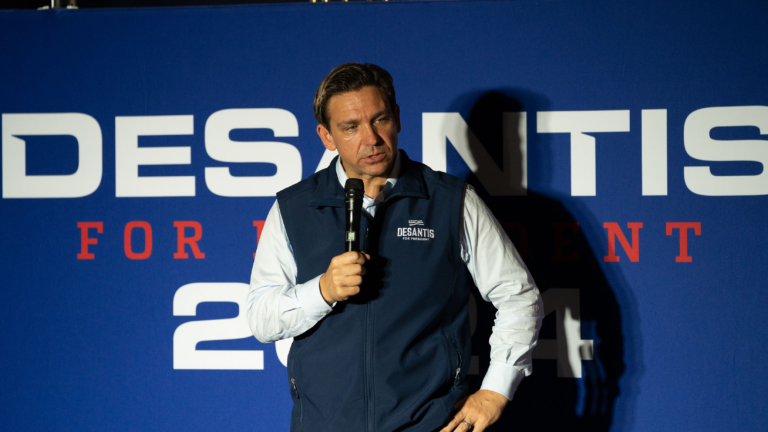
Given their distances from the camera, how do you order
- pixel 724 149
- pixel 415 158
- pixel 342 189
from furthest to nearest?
pixel 415 158
pixel 724 149
pixel 342 189

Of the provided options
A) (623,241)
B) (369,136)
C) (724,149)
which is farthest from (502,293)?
(724,149)

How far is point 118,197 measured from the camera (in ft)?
7.48

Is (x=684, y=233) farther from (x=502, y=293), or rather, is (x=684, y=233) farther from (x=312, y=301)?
(x=312, y=301)

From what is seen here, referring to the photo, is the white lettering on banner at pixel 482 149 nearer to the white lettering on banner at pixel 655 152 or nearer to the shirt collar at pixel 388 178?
the white lettering on banner at pixel 655 152

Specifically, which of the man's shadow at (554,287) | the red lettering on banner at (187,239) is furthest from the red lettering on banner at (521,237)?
the red lettering on banner at (187,239)

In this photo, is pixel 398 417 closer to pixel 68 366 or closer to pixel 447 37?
pixel 447 37

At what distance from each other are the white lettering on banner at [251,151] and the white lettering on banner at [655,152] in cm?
128

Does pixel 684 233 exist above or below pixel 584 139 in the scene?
below

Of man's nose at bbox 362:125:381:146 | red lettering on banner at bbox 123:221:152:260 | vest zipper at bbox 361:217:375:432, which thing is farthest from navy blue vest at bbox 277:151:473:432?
red lettering on banner at bbox 123:221:152:260

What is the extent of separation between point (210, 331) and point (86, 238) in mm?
606

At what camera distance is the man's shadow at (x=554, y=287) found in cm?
215

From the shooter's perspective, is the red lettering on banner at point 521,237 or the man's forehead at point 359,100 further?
the red lettering on banner at point 521,237

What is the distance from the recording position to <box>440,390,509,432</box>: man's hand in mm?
1412

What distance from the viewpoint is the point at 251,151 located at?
2244mm
